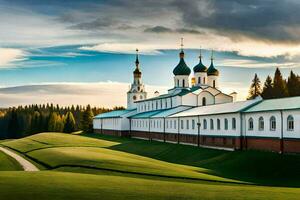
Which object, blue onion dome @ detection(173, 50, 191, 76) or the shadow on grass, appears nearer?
the shadow on grass

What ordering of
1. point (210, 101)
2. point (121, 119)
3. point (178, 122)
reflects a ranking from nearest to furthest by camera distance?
point (178, 122)
point (210, 101)
point (121, 119)

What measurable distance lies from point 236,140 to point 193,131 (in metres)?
13.5

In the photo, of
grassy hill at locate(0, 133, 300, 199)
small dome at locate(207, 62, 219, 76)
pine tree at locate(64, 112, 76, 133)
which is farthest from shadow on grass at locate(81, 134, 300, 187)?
pine tree at locate(64, 112, 76, 133)

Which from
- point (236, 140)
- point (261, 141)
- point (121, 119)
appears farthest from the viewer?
point (121, 119)

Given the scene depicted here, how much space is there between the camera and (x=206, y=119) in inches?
Answer: 2400

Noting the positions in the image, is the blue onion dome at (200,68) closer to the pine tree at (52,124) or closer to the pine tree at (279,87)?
the pine tree at (279,87)

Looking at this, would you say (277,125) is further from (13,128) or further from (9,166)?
(13,128)

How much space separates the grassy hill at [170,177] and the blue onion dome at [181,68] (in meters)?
36.4

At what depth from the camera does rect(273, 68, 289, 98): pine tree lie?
89.8m

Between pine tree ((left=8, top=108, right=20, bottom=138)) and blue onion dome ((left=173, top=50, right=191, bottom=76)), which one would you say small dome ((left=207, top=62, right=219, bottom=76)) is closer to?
blue onion dome ((left=173, top=50, right=191, bottom=76))

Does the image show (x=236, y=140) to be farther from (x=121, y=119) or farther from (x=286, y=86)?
(x=121, y=119)

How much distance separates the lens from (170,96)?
90625 mm

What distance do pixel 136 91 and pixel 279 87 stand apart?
41.8 metres

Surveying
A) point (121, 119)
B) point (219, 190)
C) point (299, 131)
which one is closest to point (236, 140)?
point (299, 131)
